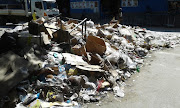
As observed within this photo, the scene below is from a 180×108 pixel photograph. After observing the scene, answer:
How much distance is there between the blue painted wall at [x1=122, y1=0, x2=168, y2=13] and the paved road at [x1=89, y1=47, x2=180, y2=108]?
9.69 meters

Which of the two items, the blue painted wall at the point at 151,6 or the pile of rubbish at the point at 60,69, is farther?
the blue painted wall at the point at 151,6

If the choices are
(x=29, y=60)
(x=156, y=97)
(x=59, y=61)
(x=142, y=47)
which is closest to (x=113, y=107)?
(x=156, y=97)

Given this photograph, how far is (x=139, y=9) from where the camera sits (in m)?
15.5

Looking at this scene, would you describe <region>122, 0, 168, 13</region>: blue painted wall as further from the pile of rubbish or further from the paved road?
the pile of rubbish

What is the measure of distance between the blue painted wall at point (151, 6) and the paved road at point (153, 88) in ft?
31.8

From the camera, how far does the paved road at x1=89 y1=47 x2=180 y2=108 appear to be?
3.53 meters

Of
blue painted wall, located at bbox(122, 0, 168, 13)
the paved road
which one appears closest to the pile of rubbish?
the paved road

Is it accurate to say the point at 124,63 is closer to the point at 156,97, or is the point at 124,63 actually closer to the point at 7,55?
the point at 156,97

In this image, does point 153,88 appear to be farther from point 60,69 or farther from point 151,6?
point 151,6

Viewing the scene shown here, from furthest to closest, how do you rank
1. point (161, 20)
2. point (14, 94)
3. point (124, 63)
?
point (161, 20) → point (124, 63) → point (14, 94)

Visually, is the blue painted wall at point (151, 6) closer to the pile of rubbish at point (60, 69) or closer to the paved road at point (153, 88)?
the paved road at point (153, 88)

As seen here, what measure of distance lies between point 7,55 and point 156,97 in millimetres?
3380

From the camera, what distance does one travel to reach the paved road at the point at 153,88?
3.53 metres

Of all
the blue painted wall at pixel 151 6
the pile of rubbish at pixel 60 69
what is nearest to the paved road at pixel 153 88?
the pile of rubbish at pixel 60 69
